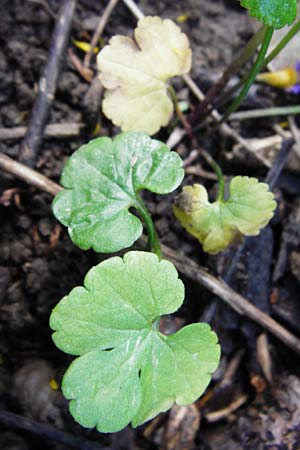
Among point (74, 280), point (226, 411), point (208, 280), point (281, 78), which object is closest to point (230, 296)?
point (208, 280)

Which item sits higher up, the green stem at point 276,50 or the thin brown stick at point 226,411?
the green stem at point 276,50

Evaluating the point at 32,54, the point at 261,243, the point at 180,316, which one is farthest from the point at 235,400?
the point at 32,54

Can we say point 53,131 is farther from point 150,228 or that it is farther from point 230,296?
point 230,296

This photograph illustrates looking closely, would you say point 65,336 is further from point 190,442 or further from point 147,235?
Result: point 190,442

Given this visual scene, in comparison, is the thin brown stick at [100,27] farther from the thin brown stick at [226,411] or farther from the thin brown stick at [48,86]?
the thin brown stick at [226,411]

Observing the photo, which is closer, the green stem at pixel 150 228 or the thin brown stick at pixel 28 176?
the green stem at pixel 150 228

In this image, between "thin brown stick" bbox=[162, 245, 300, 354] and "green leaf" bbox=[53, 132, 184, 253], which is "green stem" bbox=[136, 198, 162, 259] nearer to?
"green leaf" bbox=[53, 132, 184, 253]

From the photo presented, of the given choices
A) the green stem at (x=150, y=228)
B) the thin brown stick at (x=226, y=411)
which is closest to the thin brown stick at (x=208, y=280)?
the green stem at (x=150, y=228)
